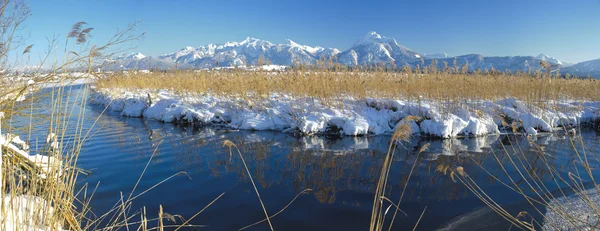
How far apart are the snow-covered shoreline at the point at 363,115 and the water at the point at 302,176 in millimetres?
457

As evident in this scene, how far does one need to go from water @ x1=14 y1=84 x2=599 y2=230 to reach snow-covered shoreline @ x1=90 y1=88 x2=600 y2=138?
0.46m

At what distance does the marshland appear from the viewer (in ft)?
8.18

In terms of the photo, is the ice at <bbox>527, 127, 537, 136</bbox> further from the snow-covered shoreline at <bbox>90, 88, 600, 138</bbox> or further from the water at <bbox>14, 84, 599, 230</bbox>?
the water at <bbox>14, 84, 599, 230</bbox>

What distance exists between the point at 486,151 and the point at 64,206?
22.5ft

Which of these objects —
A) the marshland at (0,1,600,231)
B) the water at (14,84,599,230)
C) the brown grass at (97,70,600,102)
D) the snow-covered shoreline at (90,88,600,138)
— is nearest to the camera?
the marshland at (0,1,600,231)

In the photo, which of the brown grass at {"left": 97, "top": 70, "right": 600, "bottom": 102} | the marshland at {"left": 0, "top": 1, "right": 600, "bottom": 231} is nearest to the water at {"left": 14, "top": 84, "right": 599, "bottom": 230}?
the marshland at {"left": 0, "top": 1, "right": 600, "bottom": 231}

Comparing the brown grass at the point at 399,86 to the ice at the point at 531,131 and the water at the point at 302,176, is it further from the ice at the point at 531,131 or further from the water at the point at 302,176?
the water at the point at 302,176

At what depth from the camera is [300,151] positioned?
6.32 meters

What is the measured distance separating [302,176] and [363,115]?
4.14 meters

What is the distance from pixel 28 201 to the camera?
6.79ft

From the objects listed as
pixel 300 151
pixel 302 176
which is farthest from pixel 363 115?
pixel 302 176

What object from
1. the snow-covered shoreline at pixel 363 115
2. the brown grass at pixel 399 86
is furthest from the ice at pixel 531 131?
the brown grass at pixel 399 86

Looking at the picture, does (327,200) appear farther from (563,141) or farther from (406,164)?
(563,141)

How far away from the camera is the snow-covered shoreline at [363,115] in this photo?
7.92 metres
